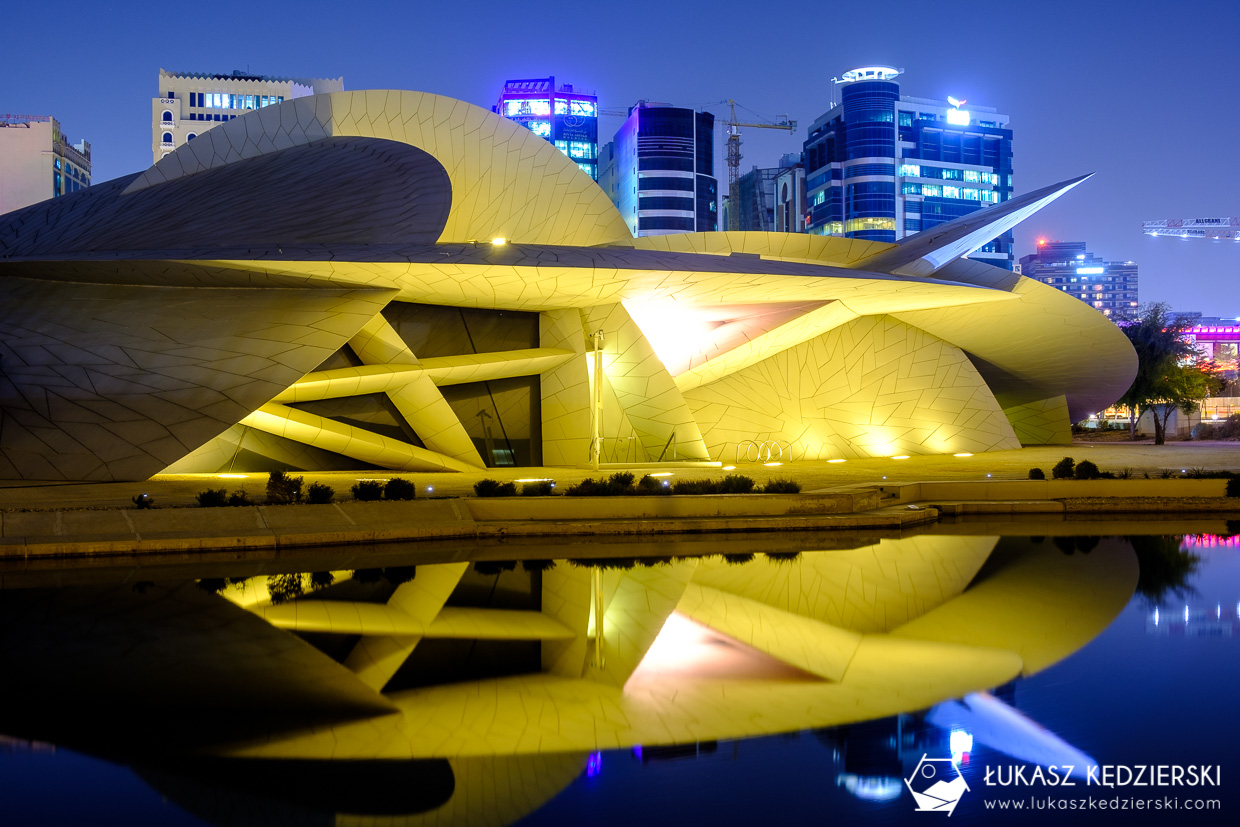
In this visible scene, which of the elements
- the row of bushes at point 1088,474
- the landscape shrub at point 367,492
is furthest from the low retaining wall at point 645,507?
the row of bushes at point 1088,474

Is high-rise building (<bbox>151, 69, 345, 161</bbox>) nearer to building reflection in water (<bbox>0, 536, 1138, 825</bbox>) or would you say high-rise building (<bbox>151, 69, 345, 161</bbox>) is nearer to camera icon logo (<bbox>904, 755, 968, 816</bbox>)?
building reflection in water (<bbox>0, 536, 1138, 825</bbox>)

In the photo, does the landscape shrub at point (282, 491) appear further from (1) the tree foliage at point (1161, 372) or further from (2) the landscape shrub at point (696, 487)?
(1) the tree foliage at point (1161, 372)

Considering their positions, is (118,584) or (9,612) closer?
(9,612)

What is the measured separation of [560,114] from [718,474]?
117 m

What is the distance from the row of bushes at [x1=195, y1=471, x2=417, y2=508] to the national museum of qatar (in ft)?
13.5

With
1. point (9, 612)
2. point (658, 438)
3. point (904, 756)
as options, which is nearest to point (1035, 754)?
point (904, 756)

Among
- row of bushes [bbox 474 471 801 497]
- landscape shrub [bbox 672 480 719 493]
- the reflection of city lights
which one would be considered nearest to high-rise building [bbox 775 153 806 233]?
row of bushes [bbox 474 471 801 497]

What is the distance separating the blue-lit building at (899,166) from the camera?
124 meters

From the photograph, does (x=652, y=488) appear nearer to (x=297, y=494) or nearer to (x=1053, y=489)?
(x=297, y=494)

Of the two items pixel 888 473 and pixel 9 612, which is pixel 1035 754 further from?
pixel 888 473

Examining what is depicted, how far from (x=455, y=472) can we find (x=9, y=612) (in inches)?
530

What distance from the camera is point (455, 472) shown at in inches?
894

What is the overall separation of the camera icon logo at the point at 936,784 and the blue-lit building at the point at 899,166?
122 metres

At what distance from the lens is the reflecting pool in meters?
5.26
